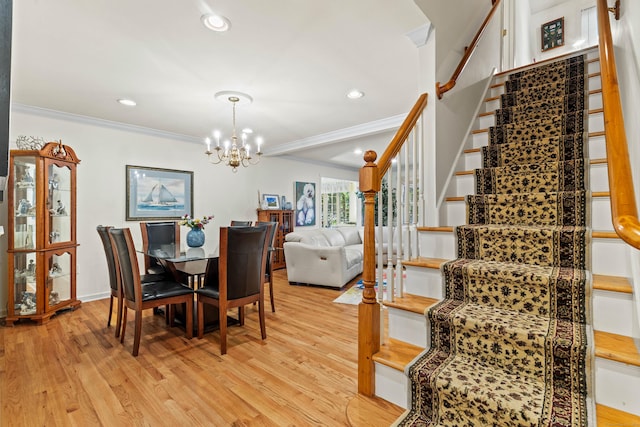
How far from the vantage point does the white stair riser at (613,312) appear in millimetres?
1247

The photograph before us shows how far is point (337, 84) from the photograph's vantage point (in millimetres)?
2973

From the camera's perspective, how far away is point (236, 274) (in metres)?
2.54

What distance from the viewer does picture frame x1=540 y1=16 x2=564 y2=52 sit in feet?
16.6

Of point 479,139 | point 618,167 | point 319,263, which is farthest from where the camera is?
point 319,263

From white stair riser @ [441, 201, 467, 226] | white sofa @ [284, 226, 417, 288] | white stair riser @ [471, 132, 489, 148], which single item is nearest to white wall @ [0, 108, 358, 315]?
white sofa @ [284, 226, 417, 288]

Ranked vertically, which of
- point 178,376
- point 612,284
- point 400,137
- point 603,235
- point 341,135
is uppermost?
point 341,135

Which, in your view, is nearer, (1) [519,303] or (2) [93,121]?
(1) [519,303]

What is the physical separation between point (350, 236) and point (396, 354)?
4992 millimetres

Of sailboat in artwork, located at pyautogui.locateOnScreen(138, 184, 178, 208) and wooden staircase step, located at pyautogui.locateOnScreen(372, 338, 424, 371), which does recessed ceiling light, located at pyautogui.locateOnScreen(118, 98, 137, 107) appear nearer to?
sailboat in artwork, located at pyautogui.locateOnScreen(138, 184, 178, 208)

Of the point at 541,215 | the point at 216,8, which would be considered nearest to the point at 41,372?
the point at 216,8

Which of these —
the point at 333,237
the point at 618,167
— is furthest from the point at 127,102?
the point at 618,167

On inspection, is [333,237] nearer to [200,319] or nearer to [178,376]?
[200,319]

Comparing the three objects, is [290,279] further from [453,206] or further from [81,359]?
[453,206]

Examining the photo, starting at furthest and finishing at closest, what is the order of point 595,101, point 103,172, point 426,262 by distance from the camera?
point 103,172
point 595,101
point 426,262
